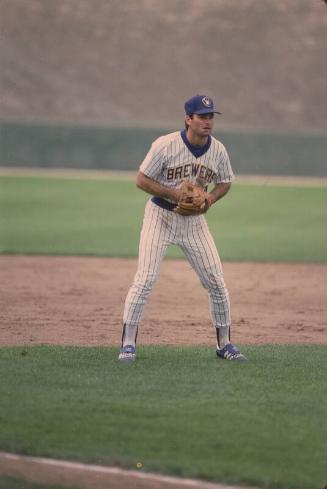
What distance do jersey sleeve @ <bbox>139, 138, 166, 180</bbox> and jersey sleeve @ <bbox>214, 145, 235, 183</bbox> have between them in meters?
0.49

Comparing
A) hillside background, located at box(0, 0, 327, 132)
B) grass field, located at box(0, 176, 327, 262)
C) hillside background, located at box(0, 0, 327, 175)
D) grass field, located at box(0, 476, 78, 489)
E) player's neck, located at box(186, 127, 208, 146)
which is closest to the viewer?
grass field, located at box(0, 476, 78, 489)

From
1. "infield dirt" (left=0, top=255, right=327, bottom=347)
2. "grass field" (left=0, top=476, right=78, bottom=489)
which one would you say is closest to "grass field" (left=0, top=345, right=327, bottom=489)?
"grass field" (left=0, top=476, right=78, bottom=489)

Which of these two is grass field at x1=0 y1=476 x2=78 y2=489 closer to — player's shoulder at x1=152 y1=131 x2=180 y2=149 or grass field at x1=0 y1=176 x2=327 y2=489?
grass field at x1=0 y1=176 x2=327 y2=489

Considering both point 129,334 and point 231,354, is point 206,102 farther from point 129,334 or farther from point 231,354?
point 231,354

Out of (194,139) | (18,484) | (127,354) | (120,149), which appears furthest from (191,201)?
(120,149)

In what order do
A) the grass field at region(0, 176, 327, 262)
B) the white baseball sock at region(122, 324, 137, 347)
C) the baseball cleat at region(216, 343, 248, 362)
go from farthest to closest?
the grass field at region(0, 176, 327, 262) → the baseball cleat at region(216, 343, 248, 362) → the white baseball sock at region(122, 324, 137, 347)

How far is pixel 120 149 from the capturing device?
3369 cm

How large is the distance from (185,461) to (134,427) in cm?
66

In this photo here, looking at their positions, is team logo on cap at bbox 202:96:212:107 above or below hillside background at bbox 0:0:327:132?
below

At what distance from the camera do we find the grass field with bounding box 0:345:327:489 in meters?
5.91

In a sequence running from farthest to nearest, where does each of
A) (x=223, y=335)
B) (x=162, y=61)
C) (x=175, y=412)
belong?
1. (x=162, y=61)
2. (x=223, y=335)
3. (x=175, y=412)

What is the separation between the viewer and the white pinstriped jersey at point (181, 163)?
8.14m

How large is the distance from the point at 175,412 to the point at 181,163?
2.16 meters

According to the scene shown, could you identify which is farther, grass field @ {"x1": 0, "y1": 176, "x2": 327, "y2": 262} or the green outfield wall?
the green outfield wall
